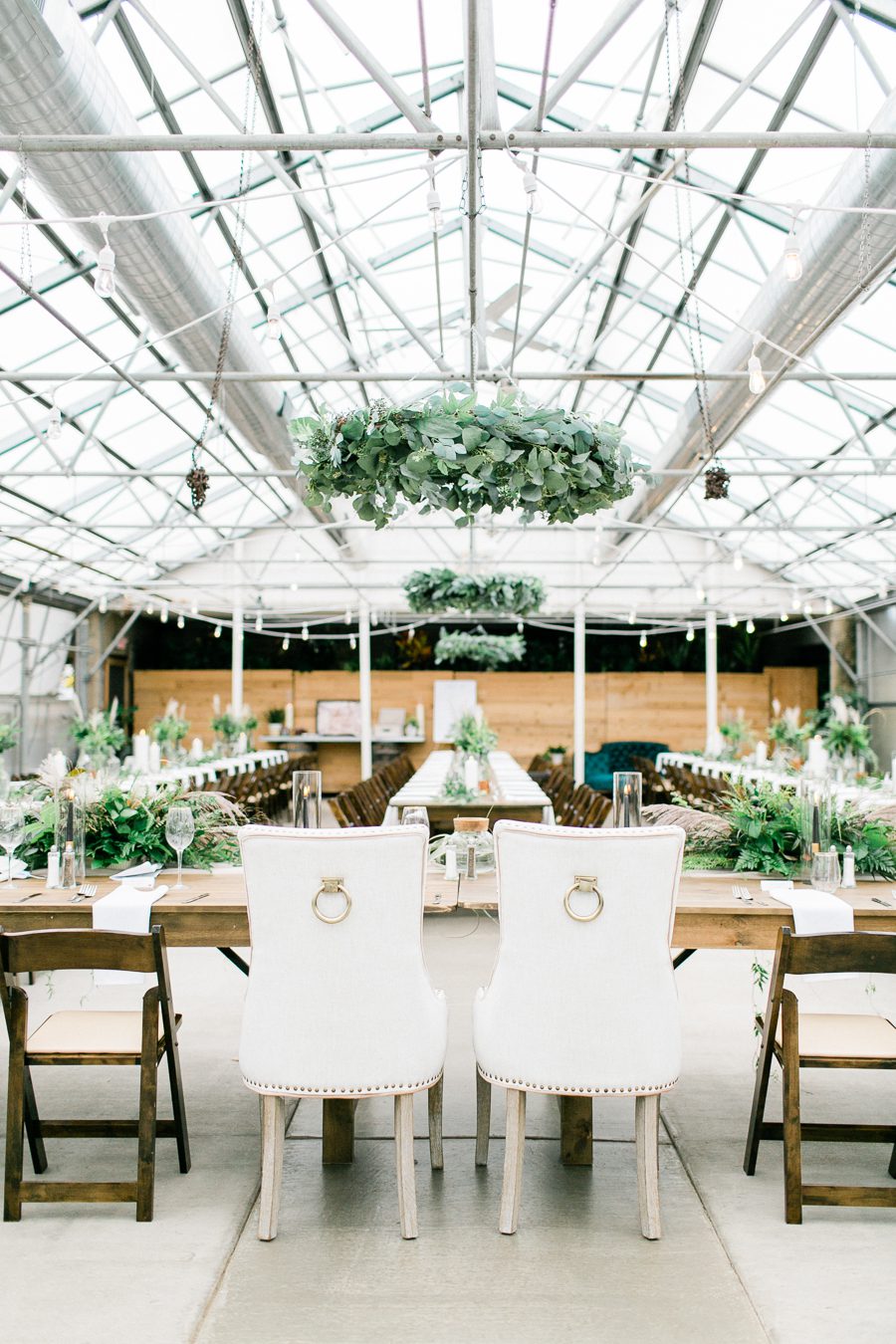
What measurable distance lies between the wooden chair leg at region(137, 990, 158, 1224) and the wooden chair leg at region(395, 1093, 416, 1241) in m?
0.66

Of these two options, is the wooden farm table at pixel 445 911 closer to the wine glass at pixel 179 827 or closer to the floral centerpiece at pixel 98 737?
the wine glass at pixel 179 827

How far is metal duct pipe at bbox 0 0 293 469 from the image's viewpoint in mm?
3225

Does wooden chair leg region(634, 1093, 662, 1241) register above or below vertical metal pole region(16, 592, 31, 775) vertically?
below

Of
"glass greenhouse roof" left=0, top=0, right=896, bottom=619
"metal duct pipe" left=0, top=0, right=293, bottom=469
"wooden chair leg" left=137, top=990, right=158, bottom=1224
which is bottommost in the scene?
"wooden chair leg" left=137, top=990, right=158, bottom=1224

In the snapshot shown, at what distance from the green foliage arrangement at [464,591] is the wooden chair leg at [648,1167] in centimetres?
631

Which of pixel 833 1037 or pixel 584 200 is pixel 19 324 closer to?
pixel 584 200

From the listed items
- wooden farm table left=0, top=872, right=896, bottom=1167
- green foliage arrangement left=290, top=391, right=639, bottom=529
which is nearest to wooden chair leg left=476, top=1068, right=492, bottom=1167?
wooden farm table left=0, top=872, right=896, bottom=1167

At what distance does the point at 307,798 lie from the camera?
3672 millimetres

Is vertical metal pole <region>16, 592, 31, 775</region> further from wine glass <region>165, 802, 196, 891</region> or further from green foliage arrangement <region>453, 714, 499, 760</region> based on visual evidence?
wine glass <region>165, 802, 196, 891</region>

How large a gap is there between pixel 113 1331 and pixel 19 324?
7187 mm

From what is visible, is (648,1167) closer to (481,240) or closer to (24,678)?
(481,240)

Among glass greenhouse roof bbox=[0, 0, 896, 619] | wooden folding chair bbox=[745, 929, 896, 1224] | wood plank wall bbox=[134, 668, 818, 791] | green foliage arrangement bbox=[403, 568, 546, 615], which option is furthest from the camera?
wood plank wall bbox=[134, 668, 818, 791]

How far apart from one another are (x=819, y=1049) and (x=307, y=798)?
74.2 inches

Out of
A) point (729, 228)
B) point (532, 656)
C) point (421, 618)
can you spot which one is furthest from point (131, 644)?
point (729, 228)
